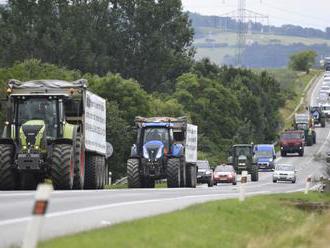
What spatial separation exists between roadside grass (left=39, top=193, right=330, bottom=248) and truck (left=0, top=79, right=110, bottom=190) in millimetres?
6183

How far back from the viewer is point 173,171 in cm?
3681

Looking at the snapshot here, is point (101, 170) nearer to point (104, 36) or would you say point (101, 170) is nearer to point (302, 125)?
point (104, 36)

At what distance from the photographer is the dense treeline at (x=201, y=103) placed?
236ft

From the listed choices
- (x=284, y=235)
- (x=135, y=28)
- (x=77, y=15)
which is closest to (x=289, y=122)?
(x=135, y=28)

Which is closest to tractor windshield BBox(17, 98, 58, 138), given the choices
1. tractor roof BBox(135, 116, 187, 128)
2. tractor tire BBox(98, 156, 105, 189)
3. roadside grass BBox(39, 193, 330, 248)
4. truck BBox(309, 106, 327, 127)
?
tractor tire BBox(98, 156, 105, 189)

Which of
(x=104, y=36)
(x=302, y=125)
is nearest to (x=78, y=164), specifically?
(x=104, y=36)

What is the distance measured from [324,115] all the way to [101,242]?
126984 millimetres

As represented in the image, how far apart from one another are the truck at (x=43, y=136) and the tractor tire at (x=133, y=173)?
7.88m

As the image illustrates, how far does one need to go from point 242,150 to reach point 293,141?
32.8 metres

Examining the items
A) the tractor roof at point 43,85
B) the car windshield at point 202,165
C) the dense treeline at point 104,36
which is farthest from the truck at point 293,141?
the tractor roof at point 43,85

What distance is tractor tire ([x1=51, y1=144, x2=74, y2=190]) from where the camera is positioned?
2612cm

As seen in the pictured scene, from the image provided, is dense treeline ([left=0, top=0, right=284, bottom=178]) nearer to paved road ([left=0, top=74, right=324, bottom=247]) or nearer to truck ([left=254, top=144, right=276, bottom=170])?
truck ([left=254, top=144, right=276, bottom=170])

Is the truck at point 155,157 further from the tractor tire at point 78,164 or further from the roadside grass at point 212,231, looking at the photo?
the roadside grass at point 212,231

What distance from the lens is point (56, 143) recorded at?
2664cm
